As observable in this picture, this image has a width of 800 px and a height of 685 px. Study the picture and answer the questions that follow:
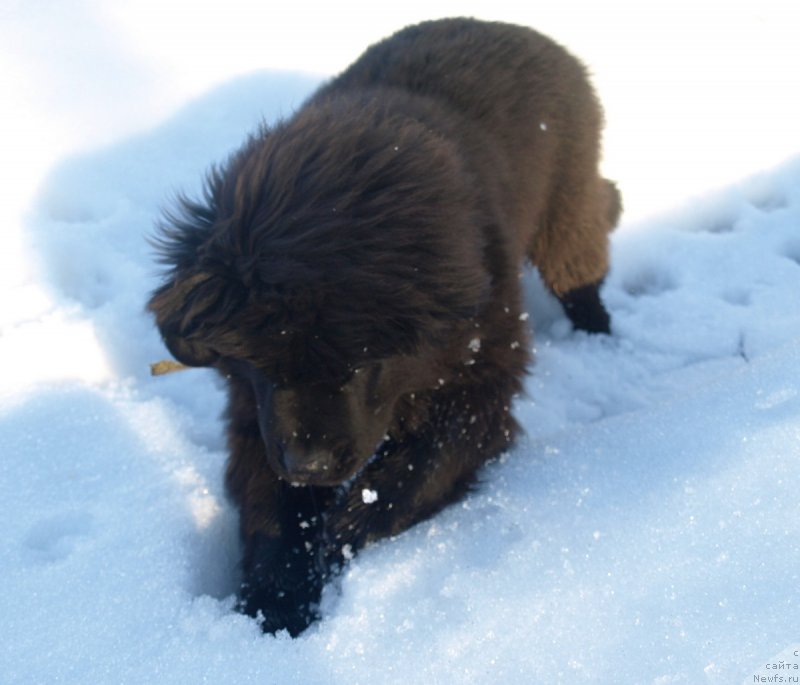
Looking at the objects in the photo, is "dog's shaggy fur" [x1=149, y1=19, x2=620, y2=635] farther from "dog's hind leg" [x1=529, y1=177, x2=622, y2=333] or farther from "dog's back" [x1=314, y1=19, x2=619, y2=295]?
"dog's hind leg" [x1=529, y1=177, x2=622, y2=333]

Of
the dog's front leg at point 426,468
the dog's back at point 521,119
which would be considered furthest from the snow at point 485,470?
the dog's back at point 521,119

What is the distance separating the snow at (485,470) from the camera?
6.44ft

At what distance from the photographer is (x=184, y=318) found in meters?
2.15

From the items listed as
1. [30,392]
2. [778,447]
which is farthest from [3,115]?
[778,447]

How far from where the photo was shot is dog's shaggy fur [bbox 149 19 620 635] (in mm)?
2043

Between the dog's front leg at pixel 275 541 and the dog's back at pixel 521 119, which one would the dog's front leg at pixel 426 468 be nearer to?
the dog's front leg at pixel 275 541

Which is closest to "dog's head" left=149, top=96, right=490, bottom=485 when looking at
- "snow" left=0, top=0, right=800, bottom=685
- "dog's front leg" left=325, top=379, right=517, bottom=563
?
"dog's front leg" left=325, top=379, right=517, bottom=563

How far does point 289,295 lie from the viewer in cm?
199

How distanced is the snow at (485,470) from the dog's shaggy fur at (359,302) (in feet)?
0.56

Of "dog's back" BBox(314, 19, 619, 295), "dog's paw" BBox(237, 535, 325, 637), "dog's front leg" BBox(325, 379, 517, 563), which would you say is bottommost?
"dog's paw" BBox(237, 535, 325, 637)

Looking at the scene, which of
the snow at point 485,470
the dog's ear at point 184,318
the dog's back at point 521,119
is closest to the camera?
the snow at point 485,470

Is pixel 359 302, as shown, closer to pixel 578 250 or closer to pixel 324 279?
pixel 324 279

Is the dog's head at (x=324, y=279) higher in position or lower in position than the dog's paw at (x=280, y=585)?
higher

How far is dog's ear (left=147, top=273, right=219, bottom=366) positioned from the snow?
0.54 meters
